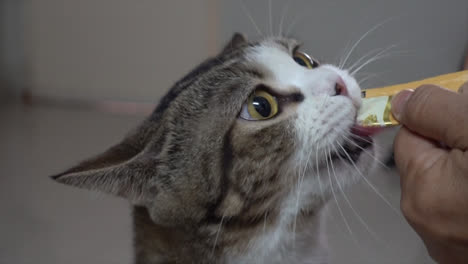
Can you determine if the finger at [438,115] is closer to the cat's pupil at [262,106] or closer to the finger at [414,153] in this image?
the finger at [414,153]

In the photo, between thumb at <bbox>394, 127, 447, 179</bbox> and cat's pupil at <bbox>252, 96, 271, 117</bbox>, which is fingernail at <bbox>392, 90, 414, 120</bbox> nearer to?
thumb at <bbox>394, 127, 447, 179</bbox>

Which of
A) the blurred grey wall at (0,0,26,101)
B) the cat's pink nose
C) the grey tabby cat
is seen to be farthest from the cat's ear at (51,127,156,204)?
the blurred grey wall at (0,0,26,101)

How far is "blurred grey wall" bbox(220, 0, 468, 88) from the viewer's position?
133 centimetres

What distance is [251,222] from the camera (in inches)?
30.0

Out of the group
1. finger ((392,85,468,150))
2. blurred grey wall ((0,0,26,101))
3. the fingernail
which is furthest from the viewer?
blurred grey wall ((0,0,26,101))

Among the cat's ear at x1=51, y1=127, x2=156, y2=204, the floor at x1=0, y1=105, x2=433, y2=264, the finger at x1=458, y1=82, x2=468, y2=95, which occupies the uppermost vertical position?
the finger at x1=458, y1=82, x2=468, y2=95

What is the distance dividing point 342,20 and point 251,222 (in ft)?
3.38

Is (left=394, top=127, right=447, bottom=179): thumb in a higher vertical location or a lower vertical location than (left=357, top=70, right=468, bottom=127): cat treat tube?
lower

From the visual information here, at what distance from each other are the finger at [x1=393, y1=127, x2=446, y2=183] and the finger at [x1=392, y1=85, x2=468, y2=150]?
2 centimetres

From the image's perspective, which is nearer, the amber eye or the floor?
the amber eye

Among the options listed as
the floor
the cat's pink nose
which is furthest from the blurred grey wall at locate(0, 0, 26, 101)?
the cat's pink nose

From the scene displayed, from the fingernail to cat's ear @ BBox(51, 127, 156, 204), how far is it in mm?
467

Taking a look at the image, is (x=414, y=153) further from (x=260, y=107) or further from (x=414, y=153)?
(x=260, y=107)

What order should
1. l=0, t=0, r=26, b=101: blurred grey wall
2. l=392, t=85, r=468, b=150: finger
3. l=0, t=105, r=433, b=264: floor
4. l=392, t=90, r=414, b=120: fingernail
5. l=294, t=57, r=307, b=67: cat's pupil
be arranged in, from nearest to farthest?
l=392, t=85, r=468, b=150: finger
l=392, t=90, r=414, b=120: fingernail
l=294, t=57, r=307, b=67: cat's pupil
l=0, t=105, r=433, b=264: floor
l=0, t=0, r=26, b=101: blurred grey wall
